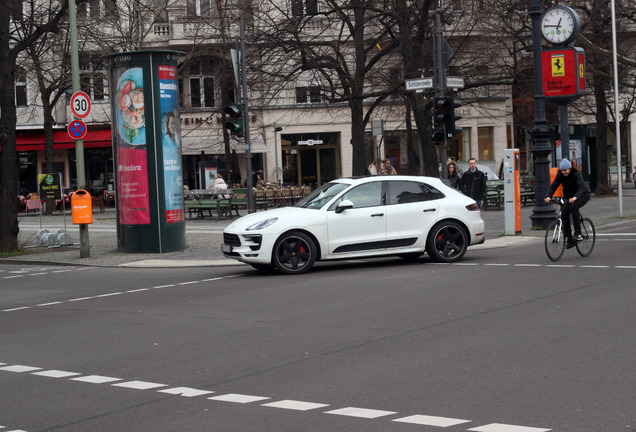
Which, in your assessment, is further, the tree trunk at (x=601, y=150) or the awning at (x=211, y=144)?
the awning at (x=211, y=144)

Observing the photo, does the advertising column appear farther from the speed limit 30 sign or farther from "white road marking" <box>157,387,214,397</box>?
"white road marking" <box>157,387,214,397</box>

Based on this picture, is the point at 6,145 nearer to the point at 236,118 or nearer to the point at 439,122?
the point at 236,118

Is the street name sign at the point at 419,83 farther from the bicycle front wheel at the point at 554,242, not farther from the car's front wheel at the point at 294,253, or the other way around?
the car's front wheel at the point at 294,253

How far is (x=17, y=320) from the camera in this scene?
40.1 feet

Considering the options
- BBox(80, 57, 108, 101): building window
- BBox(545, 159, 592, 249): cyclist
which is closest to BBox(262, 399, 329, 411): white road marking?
BBox(545, 159, 592, 249): cyclist

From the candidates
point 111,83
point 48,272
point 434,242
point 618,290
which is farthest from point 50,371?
point 111,83

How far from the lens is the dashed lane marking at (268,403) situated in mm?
6012

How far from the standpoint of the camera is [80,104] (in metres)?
20.9

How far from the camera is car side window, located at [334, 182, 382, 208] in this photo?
1636cm

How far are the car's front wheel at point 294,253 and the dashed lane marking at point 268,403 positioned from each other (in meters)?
7.23

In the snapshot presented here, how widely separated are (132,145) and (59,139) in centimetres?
3101

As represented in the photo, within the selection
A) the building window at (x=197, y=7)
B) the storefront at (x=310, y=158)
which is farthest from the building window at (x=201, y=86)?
the storefront at (x=310, y=158)

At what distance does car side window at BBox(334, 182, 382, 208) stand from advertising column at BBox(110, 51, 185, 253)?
6.33m

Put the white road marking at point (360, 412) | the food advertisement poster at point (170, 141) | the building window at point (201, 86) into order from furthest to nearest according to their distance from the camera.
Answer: the building window at point (201, 86) < the food advertisement poster at point (170, 141) < the white road marking at point (360, 412)
